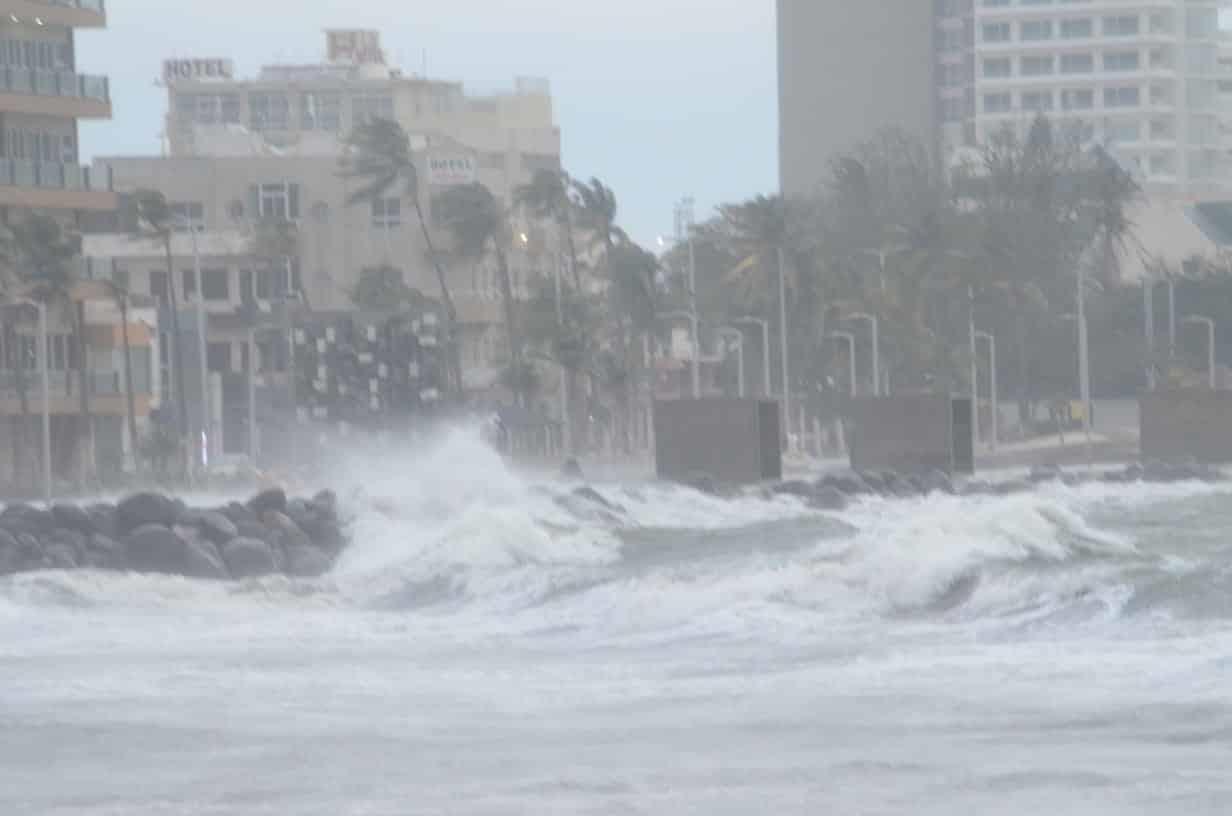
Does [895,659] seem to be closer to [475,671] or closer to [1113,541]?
[475,671]

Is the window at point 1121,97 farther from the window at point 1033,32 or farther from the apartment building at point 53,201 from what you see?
the apartment building at point 53,201

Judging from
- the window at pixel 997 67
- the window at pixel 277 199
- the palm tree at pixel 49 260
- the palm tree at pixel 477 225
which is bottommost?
the palm tree at pixel 49 260

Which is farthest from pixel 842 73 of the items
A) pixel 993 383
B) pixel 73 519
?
pixel 73 519

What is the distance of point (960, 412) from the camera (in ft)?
187

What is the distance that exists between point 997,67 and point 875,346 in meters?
60.0

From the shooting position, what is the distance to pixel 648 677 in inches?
763

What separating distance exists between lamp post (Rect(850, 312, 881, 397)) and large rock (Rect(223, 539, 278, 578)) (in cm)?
4611

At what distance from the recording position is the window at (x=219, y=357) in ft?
291

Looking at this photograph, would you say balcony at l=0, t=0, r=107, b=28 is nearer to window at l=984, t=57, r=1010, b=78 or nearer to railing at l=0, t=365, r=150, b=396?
railing at l=0, t=365, r=150, b=396

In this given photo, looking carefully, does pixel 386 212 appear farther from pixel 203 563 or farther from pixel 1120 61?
pixel 203 563

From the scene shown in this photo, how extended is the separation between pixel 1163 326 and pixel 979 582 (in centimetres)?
7690

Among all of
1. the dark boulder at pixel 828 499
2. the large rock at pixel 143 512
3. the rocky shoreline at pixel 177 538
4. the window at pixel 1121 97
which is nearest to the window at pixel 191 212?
the dark boulder at pixel 828 499

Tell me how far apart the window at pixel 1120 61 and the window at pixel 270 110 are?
139 feet

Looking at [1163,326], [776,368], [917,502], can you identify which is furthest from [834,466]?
[1163,326]
